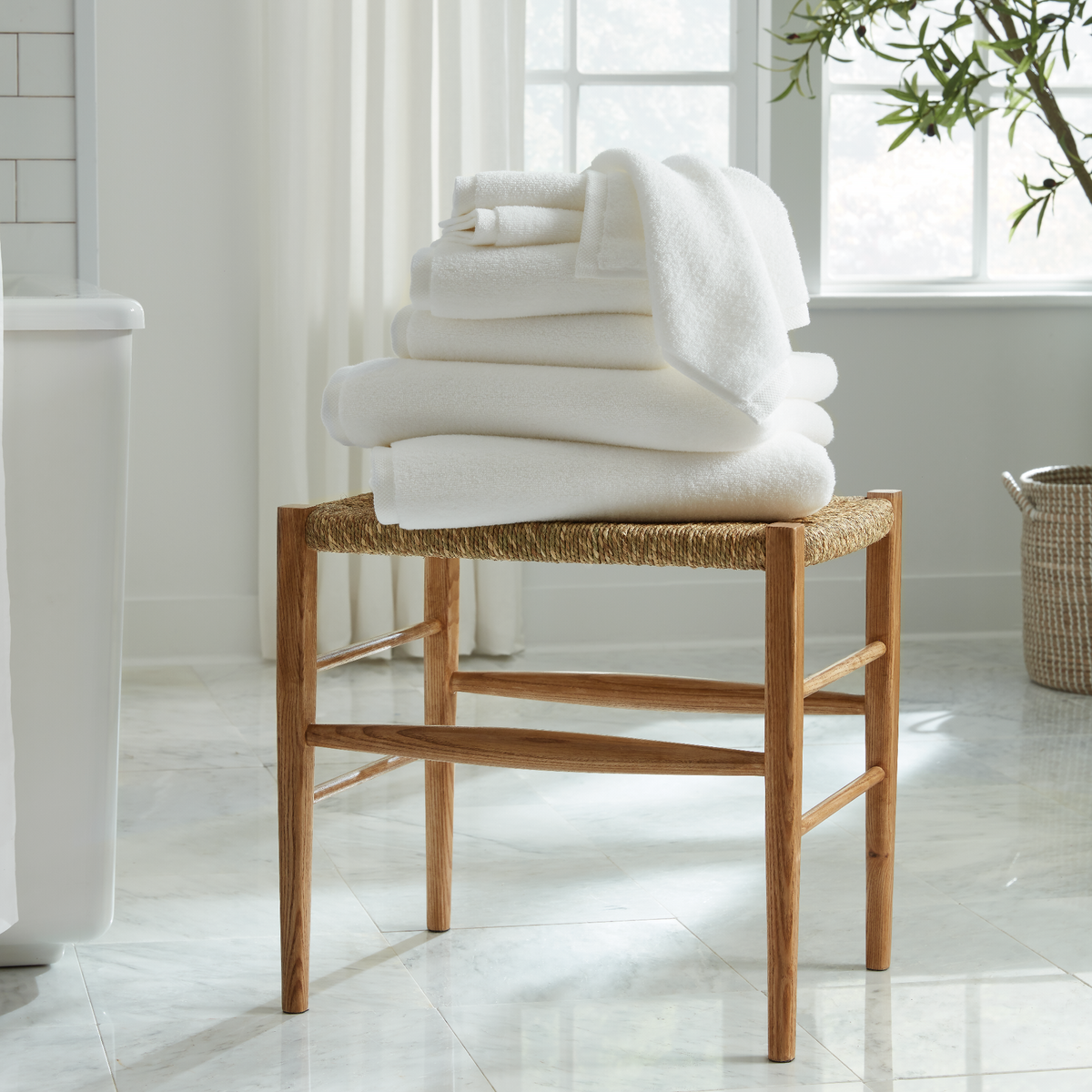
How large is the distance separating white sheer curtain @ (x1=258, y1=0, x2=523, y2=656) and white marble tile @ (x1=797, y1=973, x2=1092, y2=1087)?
155cm

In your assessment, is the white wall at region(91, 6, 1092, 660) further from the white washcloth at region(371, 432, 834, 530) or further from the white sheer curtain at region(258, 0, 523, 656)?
the white washcloth at region(371, 432, 834, 530)

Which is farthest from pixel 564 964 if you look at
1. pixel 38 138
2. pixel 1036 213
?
pixel 1036 213

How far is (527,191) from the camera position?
1056mm

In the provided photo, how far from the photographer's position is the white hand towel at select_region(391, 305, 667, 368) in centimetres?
104

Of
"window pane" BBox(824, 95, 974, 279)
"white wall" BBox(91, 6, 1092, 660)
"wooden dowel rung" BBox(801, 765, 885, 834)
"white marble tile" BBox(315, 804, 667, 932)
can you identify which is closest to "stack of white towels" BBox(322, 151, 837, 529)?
"wooden dowel rung" BBox(801, 765, 885, 834)

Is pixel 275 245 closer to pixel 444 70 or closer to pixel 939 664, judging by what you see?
pixel 444 70

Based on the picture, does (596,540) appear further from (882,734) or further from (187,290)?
(187,290)

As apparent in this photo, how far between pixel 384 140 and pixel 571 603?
3.20 ft

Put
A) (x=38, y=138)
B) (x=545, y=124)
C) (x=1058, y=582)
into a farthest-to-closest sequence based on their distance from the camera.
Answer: (x=545, y=124), (x=1058, y=582), (x=38, y=138)

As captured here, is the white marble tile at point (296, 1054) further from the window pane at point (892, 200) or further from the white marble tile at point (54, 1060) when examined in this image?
the window pane at point (892, 200)

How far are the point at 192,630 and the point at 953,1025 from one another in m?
1.88

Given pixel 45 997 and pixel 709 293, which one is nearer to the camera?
pixel 709 293

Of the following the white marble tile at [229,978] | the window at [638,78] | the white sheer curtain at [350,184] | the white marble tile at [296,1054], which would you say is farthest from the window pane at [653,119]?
the white marble tile at [296,1054]

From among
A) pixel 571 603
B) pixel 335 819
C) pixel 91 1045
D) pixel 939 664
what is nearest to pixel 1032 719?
pixel 939 664
